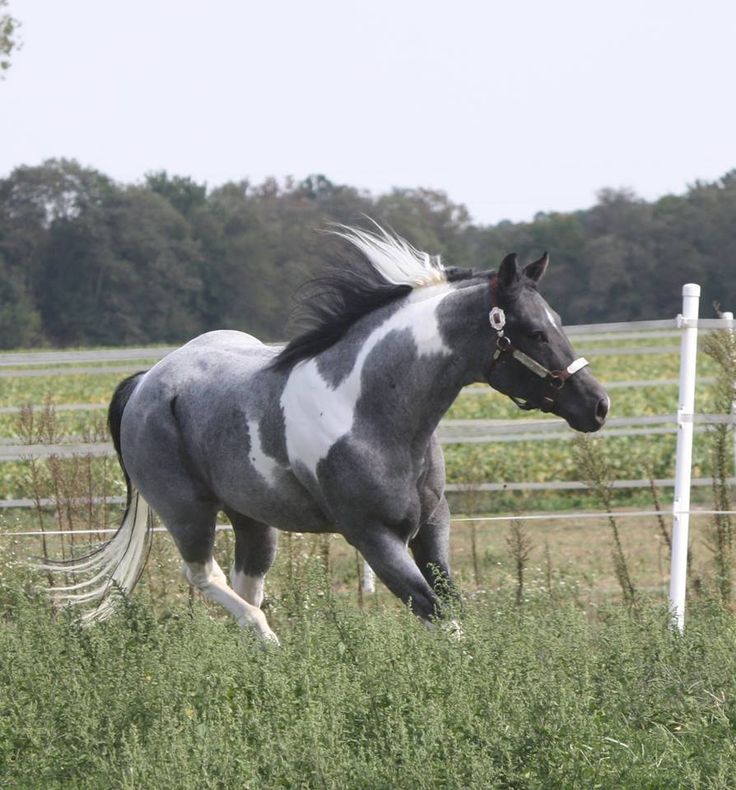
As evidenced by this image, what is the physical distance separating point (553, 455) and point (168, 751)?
12718 millimetres

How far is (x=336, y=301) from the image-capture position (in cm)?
635

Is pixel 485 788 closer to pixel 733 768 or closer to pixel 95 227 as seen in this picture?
pixel 733 768

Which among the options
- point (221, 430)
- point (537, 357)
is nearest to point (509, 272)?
point (537, 357)

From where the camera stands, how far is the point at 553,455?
16844 mm

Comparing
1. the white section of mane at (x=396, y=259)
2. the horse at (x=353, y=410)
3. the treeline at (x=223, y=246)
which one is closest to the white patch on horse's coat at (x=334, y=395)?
the horse at (x=353, y=410)

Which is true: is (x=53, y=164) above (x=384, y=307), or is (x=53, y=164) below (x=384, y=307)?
above

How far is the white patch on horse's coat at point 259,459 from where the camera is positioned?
6.28m

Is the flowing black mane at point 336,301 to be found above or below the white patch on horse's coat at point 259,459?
above

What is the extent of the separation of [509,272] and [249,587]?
239 cm

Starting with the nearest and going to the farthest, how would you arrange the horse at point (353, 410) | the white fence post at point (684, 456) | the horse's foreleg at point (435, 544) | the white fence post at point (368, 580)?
the horse at point (353, 410)
the horse's foreleg at point (435, 544)
the white fence post at point (684, 456)
the white fence post at point (368, 580)

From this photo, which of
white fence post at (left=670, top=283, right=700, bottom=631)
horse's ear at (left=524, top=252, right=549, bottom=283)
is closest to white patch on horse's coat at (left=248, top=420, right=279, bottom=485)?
horse's ear at (left=524, top=252, right=549, bottom=283)

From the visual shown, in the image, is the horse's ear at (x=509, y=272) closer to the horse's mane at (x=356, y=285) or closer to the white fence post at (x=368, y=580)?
the horse's mane at (x=356, y=285)

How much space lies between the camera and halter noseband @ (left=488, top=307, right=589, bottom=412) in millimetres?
5703

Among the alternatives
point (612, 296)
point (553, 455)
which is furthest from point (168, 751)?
point (612, 296)
